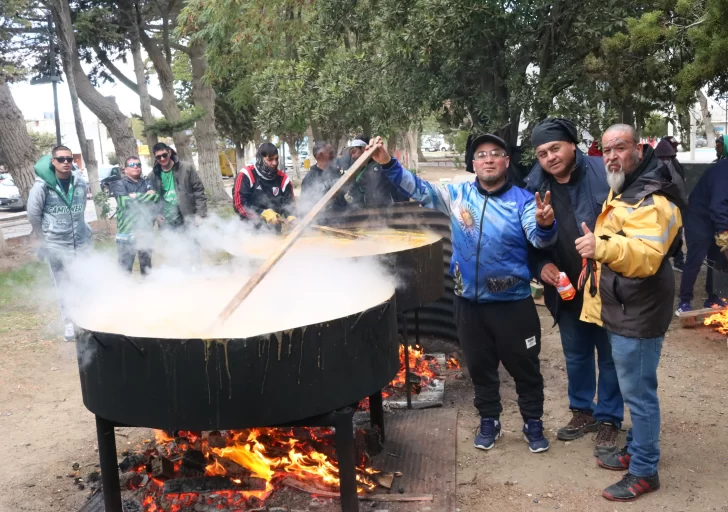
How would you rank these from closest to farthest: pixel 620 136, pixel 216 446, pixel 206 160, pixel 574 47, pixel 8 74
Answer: pixel 620 136
pixel 216 446
pixel 574 47
pixel 8 74
pixel 206 160

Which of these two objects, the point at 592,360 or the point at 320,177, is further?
the point at 320,177

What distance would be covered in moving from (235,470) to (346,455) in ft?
3.26

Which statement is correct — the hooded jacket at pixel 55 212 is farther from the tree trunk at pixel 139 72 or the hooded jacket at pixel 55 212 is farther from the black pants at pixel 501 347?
the tree trunk at pixel 139 72

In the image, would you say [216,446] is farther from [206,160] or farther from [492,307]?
[206,160]

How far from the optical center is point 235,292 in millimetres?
4062

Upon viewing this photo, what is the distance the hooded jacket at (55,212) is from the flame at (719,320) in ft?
21.9

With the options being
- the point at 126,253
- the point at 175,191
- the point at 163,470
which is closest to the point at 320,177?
the point at 175,191

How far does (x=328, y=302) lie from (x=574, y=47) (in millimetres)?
4849

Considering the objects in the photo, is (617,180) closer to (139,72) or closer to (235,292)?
(235,292)

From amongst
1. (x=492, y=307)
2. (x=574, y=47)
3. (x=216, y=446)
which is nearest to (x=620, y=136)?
(x=492, y=307)

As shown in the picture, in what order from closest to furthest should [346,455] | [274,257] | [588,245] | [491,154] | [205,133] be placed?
[346,455]
[588,245]
[274,257]
[491,154]
[205,133]

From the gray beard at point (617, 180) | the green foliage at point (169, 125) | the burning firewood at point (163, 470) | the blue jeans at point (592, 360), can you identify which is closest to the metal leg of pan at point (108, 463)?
the burning firewood at point (163, 470)

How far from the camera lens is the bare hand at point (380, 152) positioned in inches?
138

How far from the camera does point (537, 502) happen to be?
3.50 metres
